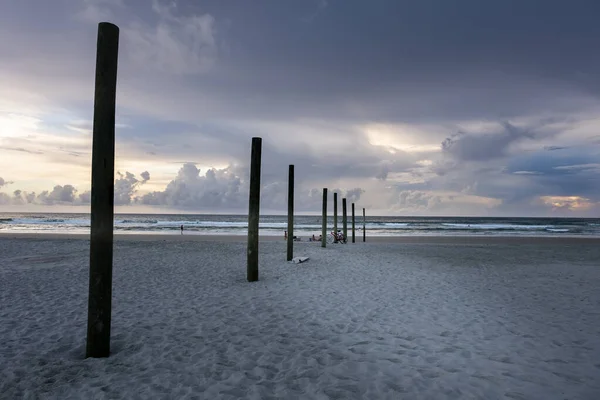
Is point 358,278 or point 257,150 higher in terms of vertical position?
point 257,150

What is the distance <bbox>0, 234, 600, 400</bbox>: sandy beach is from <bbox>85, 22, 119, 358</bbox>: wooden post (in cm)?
103

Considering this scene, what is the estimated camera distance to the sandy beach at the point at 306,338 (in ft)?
13.1

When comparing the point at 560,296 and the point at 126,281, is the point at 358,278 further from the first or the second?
the point at 126,281

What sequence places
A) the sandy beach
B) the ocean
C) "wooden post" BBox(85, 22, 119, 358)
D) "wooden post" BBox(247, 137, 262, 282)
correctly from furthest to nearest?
the ocean → "wooden post" BBox(247, 137, 262, 282) → "wooden post" BBox(85, 22, 119, 358) → the sandy beach

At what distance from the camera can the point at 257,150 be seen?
9680 mm

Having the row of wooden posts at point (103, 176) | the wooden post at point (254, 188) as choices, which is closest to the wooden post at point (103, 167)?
the row of wooden posts at point (103, 176)

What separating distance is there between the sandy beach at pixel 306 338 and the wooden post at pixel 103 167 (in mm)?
1030

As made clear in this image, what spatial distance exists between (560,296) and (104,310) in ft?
32.1

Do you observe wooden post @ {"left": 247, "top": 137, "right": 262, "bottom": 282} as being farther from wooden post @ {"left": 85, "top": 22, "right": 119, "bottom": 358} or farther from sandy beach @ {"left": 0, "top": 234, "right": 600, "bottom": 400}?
wooden post @ {"left": 85, "top": 22, "right": 119, "bottom": 358}

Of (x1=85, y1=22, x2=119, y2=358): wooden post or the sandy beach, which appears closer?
the sandy beach

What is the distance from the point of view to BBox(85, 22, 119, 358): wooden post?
4289mm

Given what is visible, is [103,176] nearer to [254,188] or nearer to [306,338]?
[306,338]

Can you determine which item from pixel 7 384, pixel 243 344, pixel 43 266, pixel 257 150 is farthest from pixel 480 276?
pixel 43 266

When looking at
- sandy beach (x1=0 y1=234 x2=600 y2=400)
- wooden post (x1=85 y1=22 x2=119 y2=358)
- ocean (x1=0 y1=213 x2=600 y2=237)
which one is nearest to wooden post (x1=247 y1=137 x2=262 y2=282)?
sandy beach (x1=0 y1=234 x2=600 y2=400)
